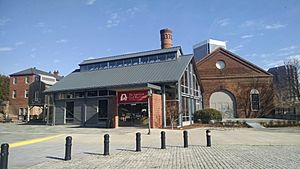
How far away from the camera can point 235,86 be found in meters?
39.4

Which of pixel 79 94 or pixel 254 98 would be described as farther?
pixel 254 98

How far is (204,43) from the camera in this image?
9325 centimetres

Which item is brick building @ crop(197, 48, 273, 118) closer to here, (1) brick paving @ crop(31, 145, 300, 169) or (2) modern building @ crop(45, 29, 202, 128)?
(2) modern building @ crop(45, 29, 202, 128)

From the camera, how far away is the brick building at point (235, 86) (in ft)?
127

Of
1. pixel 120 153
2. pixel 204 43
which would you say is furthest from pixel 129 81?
pixel 204 43

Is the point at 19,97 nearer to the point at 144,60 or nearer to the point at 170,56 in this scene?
the point at 144,60

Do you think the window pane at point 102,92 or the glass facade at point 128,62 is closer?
the window pane at point 102,92

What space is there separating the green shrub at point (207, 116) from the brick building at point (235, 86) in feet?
39.4

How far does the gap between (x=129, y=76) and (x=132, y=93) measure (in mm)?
4956

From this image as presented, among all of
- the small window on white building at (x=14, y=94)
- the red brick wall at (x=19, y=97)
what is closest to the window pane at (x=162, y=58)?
the red brick wall at (x=19, y=97)

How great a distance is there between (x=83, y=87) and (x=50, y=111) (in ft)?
23.1

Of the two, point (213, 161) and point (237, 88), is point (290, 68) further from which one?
point (213, 161)

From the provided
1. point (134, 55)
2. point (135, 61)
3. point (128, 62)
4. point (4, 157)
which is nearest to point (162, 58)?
point (135, 61)

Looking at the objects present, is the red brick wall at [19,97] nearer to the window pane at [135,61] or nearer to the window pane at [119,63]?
the window pane at [119,63]
